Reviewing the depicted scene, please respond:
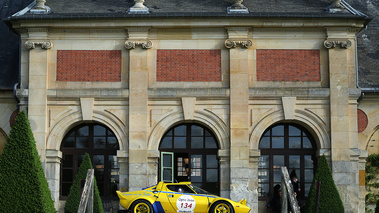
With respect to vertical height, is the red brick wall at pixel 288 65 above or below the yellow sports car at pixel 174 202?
above

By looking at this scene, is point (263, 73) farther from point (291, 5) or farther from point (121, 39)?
point (121, 39)

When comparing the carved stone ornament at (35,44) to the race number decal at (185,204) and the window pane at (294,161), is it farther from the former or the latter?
the window pane at (294,161)

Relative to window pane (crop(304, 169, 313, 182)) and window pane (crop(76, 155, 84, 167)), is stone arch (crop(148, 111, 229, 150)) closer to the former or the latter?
window pane (crop(76, 155, 84, 167))

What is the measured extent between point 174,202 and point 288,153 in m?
5.72

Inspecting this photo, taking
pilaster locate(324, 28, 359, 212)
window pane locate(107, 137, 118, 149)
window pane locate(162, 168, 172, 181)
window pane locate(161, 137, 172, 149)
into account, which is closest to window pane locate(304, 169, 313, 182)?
pilaster locate(324, 28, 359, 212)

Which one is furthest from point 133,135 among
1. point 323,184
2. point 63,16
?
point 323,184

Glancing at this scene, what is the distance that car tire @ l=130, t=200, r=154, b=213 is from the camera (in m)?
20.5

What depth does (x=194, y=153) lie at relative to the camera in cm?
2486

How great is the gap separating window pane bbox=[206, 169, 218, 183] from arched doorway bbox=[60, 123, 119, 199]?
3.08 metres

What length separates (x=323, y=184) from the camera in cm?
2245

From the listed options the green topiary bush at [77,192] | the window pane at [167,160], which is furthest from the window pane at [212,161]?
the green topiary bush at [77,192]

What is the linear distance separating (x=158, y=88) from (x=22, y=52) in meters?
4.78

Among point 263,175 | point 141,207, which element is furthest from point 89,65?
point 263,175

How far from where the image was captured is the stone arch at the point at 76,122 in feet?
79.6
